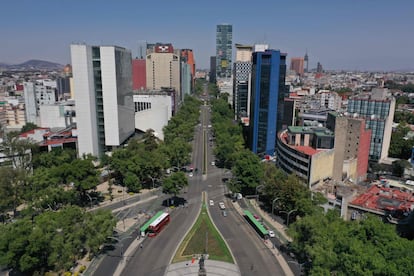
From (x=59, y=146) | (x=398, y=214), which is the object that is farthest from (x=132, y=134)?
(x=398, y=214)

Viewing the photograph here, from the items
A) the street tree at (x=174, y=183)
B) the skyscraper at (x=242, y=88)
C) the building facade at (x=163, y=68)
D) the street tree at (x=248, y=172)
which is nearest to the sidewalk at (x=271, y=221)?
the street tree at (x=248, y=172)

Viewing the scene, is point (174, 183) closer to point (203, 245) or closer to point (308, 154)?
point (203, 245)

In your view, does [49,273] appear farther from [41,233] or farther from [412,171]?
[412,171]

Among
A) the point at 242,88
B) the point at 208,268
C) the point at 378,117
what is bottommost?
the point at 208,268

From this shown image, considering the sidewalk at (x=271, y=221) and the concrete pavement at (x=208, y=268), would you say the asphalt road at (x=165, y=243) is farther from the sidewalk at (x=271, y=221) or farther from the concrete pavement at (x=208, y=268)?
the sidewalk at (x=271, y=221)

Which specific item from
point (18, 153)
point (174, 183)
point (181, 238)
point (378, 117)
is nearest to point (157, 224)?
point (181, 238)

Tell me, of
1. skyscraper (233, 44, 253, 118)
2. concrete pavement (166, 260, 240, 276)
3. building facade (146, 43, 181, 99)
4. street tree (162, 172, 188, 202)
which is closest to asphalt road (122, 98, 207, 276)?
concrete pavement (166, 260, 240, 276)

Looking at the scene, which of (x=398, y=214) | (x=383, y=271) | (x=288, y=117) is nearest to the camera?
(x=383, y=271)
